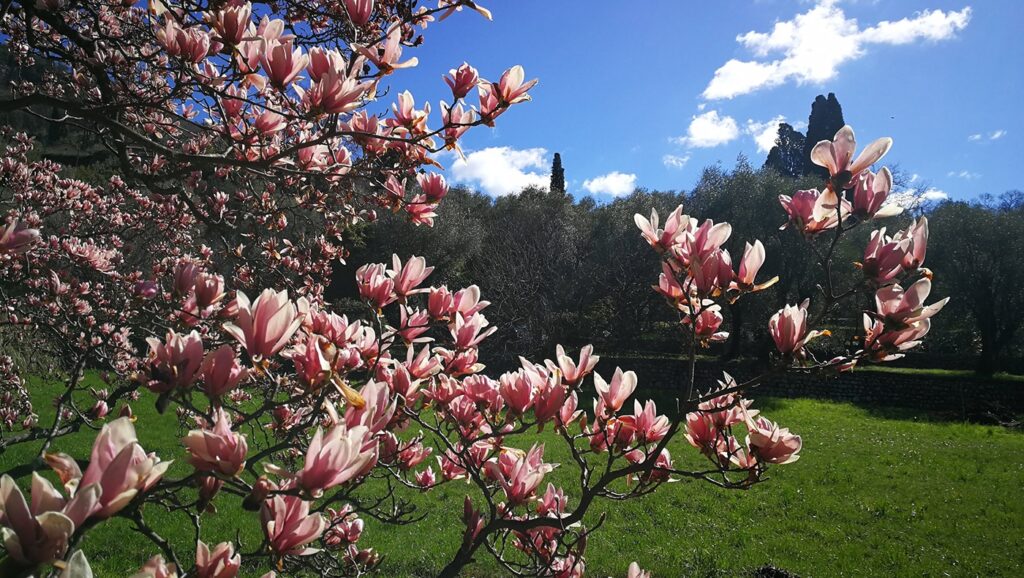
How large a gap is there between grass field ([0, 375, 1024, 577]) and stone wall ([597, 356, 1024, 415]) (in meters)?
5.92

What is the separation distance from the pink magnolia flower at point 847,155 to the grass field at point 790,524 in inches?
153

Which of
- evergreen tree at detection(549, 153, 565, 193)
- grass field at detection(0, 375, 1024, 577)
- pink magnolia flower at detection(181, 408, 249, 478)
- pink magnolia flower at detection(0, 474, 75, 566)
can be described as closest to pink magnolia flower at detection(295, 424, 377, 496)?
pink magnolia flower at detection(181, 408, 249, 478)

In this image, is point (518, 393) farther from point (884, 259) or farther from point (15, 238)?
point (15, 238)

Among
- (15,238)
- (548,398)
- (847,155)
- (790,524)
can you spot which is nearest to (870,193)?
(847,155)

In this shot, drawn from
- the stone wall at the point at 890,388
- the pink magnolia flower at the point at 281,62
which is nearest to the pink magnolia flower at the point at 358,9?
the pink magnolia flower at the point at 281,62

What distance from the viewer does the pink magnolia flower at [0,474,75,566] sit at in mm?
625

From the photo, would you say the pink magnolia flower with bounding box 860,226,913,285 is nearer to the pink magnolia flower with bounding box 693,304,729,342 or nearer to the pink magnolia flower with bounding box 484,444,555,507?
the pink magnolia flower with bounding box 693,304,729,342

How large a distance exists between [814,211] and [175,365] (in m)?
1.54

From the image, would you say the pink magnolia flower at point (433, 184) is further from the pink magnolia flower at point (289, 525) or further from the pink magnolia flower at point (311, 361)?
the pink magnolia flower at point (289, 525)

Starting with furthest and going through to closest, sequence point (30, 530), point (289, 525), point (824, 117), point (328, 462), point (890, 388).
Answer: point (824, 117)
point (890, 388)
point (289, 525)
point (328, 462)
point (30, 530)

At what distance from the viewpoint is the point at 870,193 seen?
1.38 meters

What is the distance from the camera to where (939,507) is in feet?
22.8

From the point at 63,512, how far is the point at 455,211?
75.3 ft

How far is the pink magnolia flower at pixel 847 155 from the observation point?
1.34 meters
